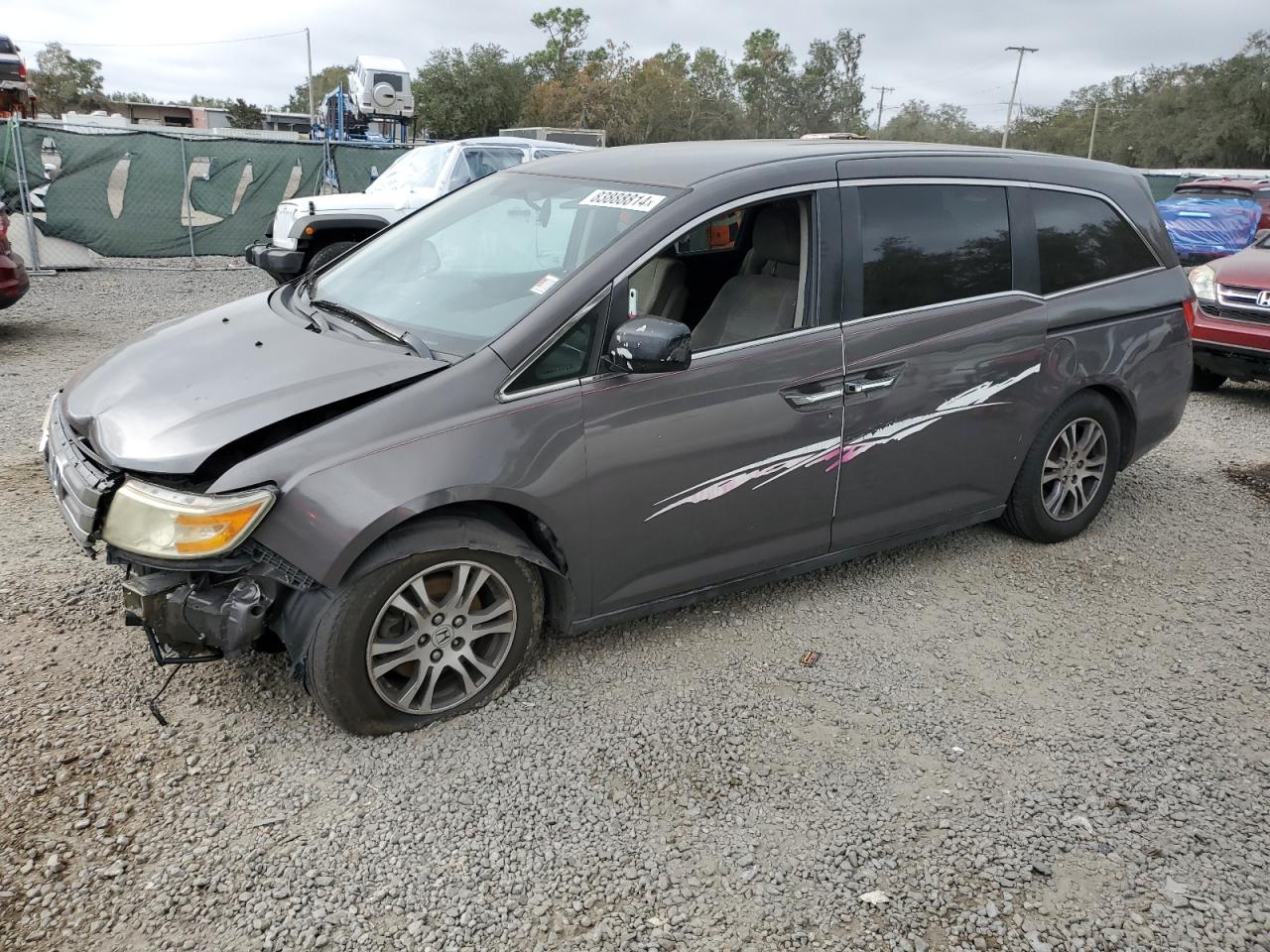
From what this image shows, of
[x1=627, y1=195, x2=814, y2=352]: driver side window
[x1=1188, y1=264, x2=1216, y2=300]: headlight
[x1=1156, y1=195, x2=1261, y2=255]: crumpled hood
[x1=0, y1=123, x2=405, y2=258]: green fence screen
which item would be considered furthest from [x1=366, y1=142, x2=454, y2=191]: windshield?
[x1=1156, y1=195, x2=1261, y2=255]: crumpled hood

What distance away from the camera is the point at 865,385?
3752 millimetres

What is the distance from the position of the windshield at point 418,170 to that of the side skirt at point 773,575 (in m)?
8.60

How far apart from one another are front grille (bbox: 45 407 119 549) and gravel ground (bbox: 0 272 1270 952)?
2.10 feet

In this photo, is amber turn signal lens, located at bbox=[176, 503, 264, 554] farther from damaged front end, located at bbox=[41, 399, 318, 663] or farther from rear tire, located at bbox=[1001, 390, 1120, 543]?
rear tire, located at bbox=[1001, 390, 1120, 543]

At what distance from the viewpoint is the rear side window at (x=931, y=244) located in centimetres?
379

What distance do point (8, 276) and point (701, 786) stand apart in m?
8.08

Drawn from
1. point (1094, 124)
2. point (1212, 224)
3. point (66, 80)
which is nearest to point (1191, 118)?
point (1094, 124)

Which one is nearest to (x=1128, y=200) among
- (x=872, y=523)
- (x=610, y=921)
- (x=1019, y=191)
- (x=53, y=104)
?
(x=1019, y=191)

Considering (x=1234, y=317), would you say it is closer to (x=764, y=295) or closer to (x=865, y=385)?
(x=865, y=385)

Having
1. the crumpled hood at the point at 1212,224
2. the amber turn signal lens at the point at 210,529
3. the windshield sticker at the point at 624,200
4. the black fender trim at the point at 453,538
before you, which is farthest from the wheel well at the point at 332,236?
the crumpled hood at the point at 1212,224

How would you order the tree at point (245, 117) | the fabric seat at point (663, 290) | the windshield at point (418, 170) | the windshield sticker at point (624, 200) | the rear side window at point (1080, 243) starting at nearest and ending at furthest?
the windshield sticker at point (624, 200) < the fabric seat at point (663, 290) < the rear side window at point (1080, 243) < the windshield at point (418, 170) < the tree at point (245, 117)

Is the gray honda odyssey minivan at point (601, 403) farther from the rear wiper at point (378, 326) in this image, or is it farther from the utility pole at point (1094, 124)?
the utility pole at point (1094, 124)

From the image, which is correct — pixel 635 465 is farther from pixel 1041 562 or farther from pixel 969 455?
pixel 1041 562

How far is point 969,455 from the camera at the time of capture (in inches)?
165
